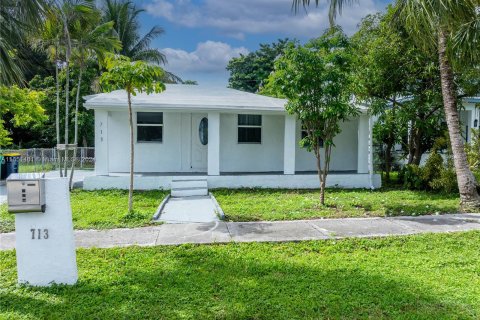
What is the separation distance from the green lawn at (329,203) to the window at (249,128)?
246cm

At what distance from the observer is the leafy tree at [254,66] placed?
38.2 m

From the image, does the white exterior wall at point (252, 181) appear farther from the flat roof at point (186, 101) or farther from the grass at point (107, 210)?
the flat roof at point (186, 101)

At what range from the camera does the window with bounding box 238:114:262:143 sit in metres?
13.5

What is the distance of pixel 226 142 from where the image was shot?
1341cm

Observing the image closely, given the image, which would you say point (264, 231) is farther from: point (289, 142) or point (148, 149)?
point (148, 149)

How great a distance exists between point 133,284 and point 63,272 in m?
0.86

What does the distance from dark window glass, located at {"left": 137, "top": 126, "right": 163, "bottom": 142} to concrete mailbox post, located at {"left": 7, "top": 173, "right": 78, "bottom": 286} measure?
8670 millimetres

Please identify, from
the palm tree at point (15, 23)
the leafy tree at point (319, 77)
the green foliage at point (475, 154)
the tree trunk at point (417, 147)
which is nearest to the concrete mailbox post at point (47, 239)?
the palm tree at point (15, 23)

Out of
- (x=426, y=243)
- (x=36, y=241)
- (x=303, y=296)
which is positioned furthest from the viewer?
(x=426, y=243)

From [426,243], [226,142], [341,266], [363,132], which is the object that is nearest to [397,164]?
[363,132]

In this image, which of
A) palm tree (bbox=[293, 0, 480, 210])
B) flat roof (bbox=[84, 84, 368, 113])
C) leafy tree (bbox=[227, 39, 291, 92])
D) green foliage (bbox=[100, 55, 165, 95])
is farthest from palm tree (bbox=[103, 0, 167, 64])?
palm tree (bbox=[293, 0, 480, 210])

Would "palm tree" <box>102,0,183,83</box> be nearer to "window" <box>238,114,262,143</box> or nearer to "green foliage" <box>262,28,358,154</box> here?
"window" <box>238,114,262,143</box>

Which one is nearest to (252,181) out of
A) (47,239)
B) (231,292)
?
(231,292)

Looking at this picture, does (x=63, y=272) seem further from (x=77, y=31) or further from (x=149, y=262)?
(x=77, y=31)
